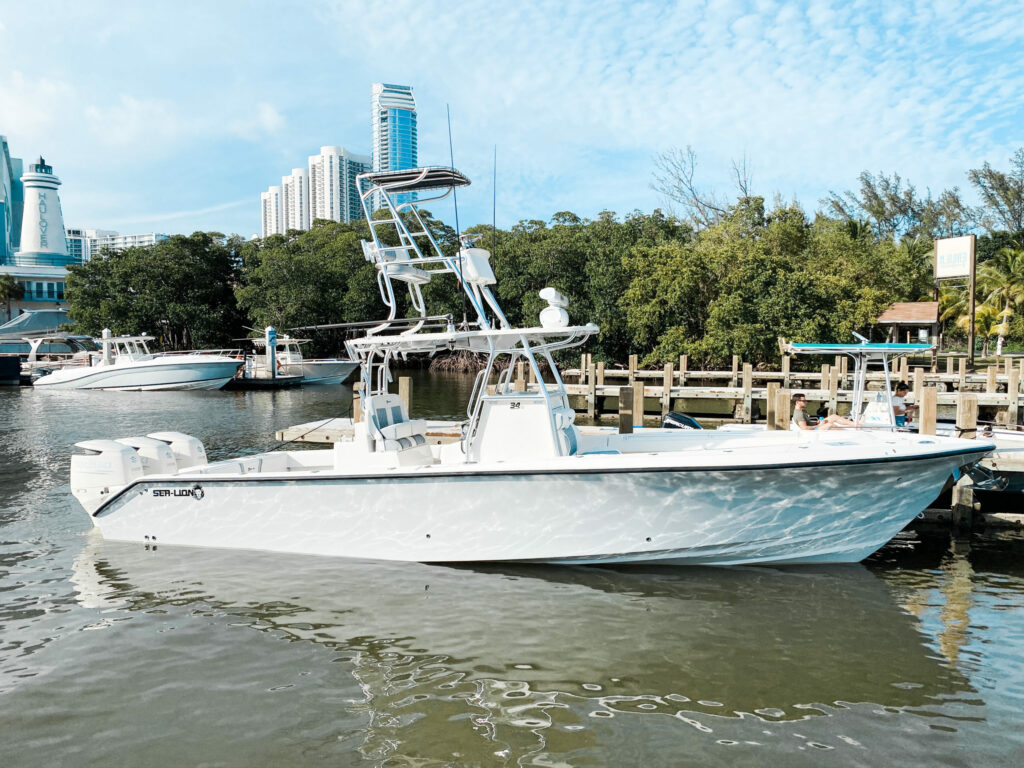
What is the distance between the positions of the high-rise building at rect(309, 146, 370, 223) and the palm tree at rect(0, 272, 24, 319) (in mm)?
68529

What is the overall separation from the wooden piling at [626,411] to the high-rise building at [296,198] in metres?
141

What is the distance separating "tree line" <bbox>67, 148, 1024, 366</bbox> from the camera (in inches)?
1236

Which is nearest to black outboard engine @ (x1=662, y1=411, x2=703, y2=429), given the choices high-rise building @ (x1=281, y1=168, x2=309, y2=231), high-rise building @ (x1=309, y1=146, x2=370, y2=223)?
high-rise building @ (x1=309, y1=146, x2=370, y2=223)

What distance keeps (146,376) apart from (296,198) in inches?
4758

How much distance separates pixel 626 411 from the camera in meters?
13.2

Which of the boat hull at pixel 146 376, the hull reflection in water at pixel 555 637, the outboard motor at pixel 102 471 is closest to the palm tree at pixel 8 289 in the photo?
the boat hull at pixel 146 376

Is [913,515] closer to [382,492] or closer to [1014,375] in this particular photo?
[382,492]

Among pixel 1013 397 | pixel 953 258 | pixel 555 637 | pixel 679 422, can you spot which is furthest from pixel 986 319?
pixel 555 637

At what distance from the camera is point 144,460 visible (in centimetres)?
932

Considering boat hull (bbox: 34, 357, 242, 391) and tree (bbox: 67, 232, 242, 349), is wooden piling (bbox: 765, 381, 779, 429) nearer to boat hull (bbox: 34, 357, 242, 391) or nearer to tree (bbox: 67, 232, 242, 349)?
boat hull (bbox: 34, 357, 242, 391)

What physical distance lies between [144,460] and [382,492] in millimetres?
3422

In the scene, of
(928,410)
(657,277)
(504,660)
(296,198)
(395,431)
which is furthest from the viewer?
(296,198)

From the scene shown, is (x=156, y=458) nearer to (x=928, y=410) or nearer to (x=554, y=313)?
(x=554, y=313)

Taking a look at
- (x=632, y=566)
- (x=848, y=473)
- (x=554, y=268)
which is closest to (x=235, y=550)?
(x=632, y=566)
